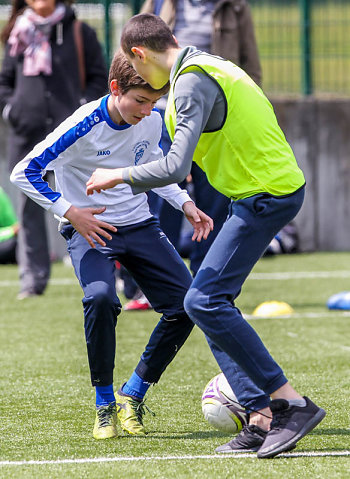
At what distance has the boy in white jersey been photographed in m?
4.05

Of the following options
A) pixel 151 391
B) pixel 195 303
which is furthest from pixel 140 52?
pixel 151 391

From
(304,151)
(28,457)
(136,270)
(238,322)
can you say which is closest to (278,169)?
(238,322)

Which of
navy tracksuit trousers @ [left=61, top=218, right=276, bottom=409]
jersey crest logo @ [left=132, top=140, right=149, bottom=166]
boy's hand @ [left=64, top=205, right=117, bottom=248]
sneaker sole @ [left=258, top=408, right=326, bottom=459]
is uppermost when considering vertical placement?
jersey crest logo @ [left=132, top=140, right=149, bottom=166]

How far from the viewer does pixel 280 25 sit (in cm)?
1116

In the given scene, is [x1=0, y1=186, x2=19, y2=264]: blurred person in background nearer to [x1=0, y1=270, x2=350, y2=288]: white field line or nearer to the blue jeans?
[x1=0, y1=270, x2=350, y2=288]: white field line

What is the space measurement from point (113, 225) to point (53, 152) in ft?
1.41

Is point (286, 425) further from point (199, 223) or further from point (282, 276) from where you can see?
point (282, 276)

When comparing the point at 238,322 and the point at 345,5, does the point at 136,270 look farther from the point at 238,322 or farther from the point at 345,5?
the point at 345,5

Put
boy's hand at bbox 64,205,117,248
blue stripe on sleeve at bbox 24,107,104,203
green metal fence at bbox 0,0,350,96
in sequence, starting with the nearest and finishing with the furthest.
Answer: boy's hand at bbox 64,205,117,248
blue stripe on sleeve at bbox 24,107,104,203
green metal fence at bbox 0,0,350,96

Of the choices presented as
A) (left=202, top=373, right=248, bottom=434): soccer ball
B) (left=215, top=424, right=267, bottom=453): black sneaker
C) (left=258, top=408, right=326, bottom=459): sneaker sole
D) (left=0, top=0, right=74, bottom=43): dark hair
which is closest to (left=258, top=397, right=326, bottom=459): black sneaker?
(left=258, top=408, right=326, bottom=459): sneaker sole

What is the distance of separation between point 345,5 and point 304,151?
1.82 metres

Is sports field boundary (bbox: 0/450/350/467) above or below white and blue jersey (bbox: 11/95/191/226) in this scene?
below

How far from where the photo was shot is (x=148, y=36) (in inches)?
148

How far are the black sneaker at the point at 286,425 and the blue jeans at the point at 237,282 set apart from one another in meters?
0.09
